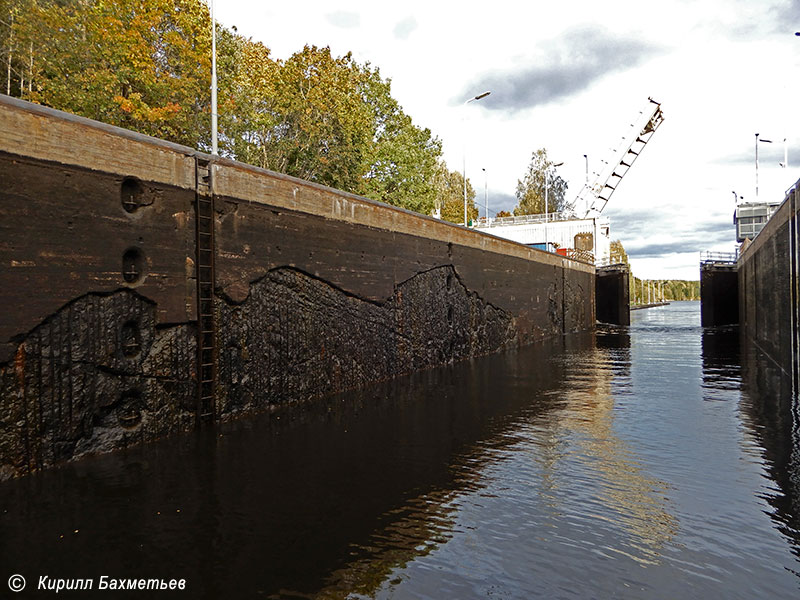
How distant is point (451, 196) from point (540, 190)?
14.0 metres

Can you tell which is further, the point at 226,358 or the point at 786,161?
the point at 786,161

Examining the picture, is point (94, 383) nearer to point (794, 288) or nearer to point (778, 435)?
point (778, 435)

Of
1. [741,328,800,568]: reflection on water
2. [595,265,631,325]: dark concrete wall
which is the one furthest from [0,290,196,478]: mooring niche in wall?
[595,265,631,325]: dark concrete wall

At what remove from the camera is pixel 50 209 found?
6418 millimetres

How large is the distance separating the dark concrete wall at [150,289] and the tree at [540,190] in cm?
5640

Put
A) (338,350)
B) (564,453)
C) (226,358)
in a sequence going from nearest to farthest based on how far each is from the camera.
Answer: (564,453) < (226,358) < (338,350)

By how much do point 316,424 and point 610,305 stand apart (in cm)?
4032

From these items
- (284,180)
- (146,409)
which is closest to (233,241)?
(284,180)

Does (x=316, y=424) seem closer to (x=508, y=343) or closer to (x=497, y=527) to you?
(x=497, y=527)

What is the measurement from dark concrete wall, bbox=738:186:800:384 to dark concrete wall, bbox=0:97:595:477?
9.94 meters

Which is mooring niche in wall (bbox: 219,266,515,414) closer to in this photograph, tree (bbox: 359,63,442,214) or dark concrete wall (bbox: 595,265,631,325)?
tree (bbox: 359,63,442,214)

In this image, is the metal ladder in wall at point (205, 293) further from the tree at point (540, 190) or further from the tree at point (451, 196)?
the tree at point (540, 190)

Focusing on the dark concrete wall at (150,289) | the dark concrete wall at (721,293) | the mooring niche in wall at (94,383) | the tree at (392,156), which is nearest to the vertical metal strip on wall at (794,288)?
the dark concrete wall at (150,289)

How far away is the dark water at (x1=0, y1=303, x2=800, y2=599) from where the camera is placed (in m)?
4.20
